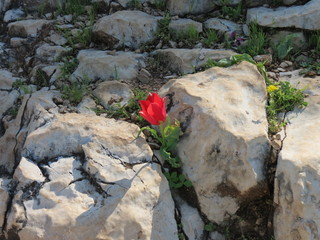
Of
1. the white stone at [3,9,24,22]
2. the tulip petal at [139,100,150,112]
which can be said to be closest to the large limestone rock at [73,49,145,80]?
the tulip petal at [139,100,150,112]

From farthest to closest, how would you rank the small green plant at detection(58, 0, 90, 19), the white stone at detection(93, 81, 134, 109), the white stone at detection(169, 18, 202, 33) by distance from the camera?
the small green plant at detection(58, 0, 90, 19) < the white stone at detection(169, 18, 202, 33) < the white stone at detection(93, 81, 134, 109)

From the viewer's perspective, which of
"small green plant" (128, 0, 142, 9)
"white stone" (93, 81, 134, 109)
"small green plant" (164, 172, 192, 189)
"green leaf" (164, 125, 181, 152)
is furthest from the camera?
"small green plant" (128, 0, 142, 9)

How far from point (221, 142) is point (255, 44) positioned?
5.21 ft

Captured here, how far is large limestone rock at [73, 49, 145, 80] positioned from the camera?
151 inches

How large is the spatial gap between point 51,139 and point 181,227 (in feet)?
3.65

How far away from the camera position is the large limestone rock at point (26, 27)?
462 centimetres

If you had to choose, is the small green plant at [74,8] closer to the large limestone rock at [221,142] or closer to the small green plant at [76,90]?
the small green plant at [76,90]

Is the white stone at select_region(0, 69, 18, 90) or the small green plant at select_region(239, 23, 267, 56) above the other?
the small green plant at select_region(239, 23, 267, 56)

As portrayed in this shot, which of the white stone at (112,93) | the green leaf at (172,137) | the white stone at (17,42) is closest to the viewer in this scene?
the green leaf at (172,137)

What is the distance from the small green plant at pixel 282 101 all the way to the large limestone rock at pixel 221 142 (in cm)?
8

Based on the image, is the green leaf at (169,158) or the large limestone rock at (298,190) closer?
the large limestone rock at (298,190)

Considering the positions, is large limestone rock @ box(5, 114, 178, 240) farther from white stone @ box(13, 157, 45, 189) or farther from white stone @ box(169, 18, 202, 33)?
white stone @ box(169, 18, 202, 33)

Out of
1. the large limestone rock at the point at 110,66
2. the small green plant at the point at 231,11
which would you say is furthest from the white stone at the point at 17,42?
the small green plant at the point at 231,11

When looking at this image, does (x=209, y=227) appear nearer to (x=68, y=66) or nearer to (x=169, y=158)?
(x=169, y=158)
